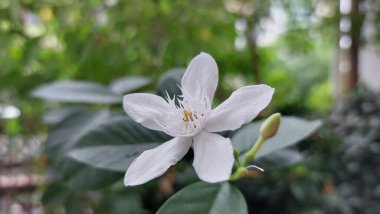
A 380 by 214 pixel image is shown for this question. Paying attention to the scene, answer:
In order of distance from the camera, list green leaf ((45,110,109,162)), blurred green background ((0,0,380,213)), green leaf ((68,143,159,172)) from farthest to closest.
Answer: blurred green background ((0,0,380,213)) < green leaf ((45,110,109,162)) < green leaf ((68,143,159,172))

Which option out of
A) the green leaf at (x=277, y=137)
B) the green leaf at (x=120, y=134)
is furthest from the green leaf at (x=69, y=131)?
the green leaf at (x=277, y=137)

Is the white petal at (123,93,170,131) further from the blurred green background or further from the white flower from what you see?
the blurred green background

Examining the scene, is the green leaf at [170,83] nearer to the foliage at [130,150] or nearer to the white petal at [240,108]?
the foliage at [130,150]

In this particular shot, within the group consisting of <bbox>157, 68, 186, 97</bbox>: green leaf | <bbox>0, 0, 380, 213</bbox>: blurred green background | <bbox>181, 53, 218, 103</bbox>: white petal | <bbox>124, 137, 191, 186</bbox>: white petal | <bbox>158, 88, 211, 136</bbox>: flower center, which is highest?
<bbox>181, 53, 218, 103</bbox>: white petal

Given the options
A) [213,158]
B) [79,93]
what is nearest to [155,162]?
[213,158]

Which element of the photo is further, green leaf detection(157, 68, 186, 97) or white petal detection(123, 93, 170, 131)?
green leaf detection(157, 68, 186, 97)

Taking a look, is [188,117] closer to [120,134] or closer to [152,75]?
[120,134]

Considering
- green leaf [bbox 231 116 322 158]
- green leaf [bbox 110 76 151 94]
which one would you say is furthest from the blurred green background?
green leaf [bbox 231 116 322 158]
